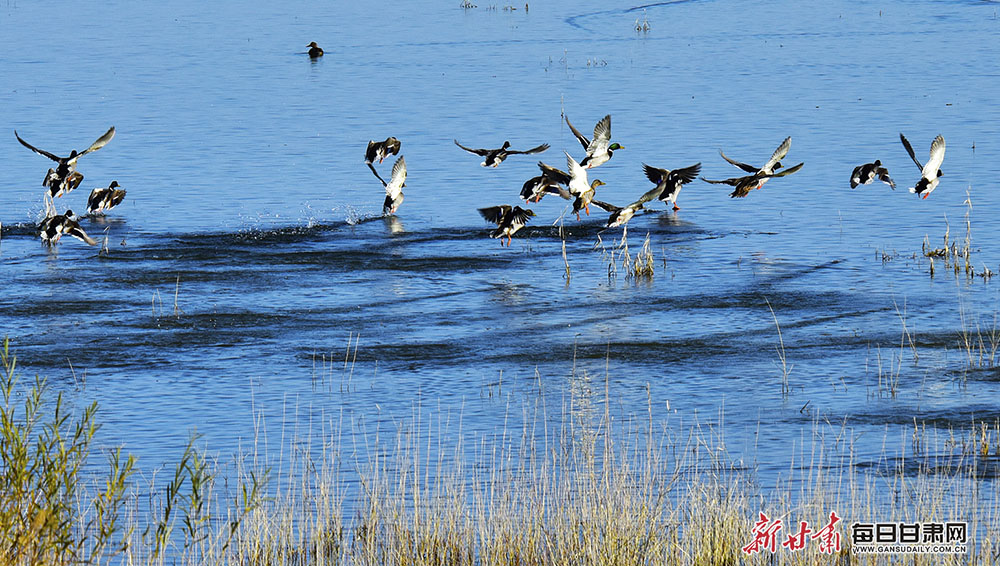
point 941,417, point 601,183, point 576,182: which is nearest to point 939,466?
point 941,417

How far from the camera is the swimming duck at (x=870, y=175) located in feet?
64.8

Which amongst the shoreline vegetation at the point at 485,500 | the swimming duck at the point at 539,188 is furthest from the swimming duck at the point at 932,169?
the shoreline vegetation at the point at 485,500

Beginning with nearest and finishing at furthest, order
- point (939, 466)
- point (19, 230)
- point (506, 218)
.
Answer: point (939, 466) < point (506, 218) < point (19, 230)

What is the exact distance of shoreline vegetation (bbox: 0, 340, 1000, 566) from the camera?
Answer: 6801 mm

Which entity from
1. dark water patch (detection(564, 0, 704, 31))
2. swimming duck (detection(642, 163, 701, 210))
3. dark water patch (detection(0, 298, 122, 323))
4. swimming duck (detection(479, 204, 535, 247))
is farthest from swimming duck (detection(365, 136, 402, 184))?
dark water patch (detection(564, 0, 704, 31))

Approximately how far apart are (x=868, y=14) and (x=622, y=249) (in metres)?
35.6

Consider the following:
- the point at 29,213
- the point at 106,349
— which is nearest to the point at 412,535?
the point at 106,349

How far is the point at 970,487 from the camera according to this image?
358 inches

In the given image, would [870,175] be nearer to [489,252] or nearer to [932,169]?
[932,169]

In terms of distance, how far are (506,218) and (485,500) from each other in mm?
9143

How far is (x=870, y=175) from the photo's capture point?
2002 centimetres

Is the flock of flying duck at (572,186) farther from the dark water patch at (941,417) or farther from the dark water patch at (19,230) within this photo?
the dark water patch at (941,417)

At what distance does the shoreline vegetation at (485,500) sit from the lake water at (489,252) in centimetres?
39

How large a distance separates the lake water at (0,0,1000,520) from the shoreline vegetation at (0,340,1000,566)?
1.28 ft
